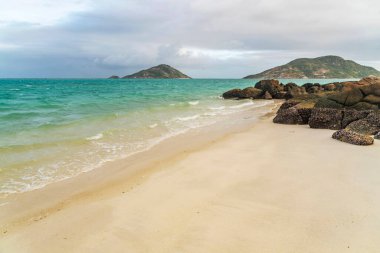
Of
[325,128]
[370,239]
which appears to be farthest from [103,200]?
[325,128]

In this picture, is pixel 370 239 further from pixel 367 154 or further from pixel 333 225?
pixel 367 154

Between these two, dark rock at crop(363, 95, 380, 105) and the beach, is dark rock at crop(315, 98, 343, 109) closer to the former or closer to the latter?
dark rock at crop(363, 95, 380, 105)

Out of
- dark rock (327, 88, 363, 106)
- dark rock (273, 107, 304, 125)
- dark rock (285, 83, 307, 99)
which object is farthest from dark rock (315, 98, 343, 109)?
dark rock (285, 83, 307, 99)

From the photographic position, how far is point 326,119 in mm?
15227

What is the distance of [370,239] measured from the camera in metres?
4.77

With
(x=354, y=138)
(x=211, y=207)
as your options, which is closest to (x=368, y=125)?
(x=354, y=138)

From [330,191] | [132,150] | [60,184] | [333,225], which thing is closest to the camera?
[333,225]

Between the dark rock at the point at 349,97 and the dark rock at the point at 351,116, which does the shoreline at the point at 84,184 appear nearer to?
the dark rock at the point at 351,116

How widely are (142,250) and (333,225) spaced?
298 centimetres

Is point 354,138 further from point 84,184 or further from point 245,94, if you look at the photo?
point 245,94

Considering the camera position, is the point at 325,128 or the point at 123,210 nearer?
the point at 123,210

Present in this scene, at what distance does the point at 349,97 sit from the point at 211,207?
13454mm

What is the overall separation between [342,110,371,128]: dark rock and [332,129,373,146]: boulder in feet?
9.50

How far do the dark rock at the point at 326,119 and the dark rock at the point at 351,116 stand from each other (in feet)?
0.57
